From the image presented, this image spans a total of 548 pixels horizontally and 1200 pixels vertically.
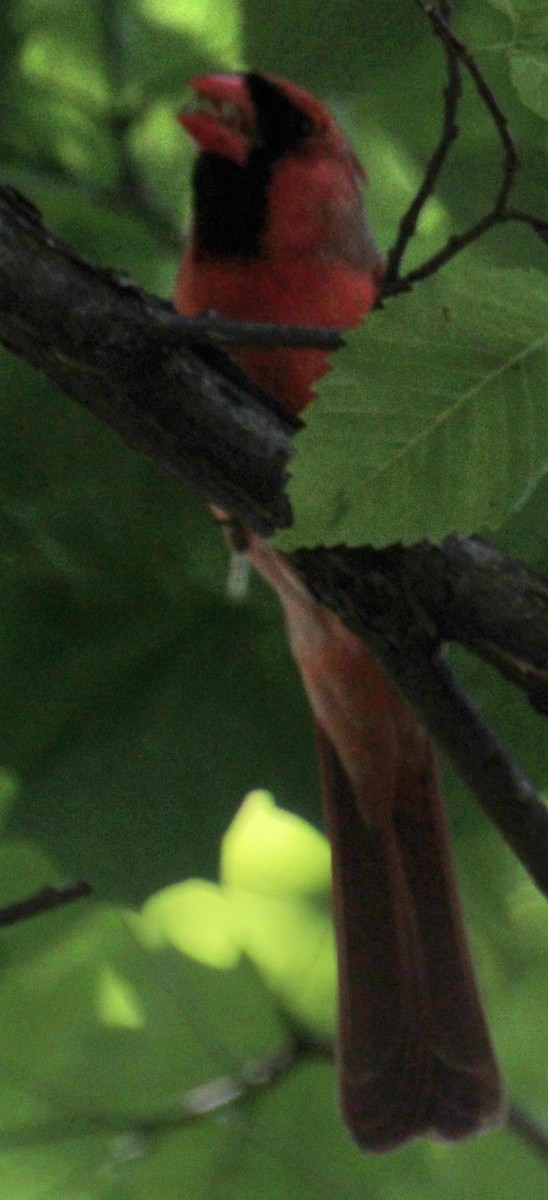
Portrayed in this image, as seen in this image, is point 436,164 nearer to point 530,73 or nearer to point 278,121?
point 530,73

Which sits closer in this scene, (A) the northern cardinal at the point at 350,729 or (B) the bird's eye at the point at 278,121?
(A) the northern cardinal at the point at 350,729

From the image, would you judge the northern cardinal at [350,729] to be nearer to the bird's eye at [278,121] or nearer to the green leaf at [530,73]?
the bird's eye at [278,121]

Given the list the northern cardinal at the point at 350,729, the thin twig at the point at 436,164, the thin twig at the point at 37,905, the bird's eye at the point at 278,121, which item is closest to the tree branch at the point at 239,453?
the thin twig at the point at 436,164

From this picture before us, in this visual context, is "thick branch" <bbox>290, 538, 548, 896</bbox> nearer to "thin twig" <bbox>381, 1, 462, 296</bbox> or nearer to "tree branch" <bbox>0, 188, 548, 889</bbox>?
"tree branch" <bbox>0, 188, 548, 889</bbox>

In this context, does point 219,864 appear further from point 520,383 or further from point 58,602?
point 520,383

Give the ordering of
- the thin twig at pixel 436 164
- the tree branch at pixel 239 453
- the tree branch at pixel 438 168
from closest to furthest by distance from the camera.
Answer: the tree branch at pixel 438 168 < the thin twig at pixel 436 164 < the tree branch at pixel 239 453
